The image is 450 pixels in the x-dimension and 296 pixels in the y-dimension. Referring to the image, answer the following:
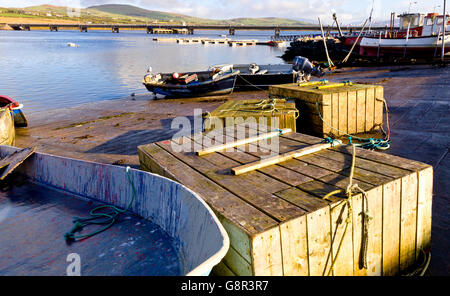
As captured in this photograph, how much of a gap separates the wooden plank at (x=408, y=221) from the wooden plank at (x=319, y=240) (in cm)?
109

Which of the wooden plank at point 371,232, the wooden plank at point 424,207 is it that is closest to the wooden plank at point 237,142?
the wooden plank at point 371,232

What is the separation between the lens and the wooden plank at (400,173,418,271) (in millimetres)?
3566

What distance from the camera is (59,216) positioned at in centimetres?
565

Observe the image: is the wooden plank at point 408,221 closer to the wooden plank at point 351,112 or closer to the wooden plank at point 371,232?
the wooden plank at point 371,232

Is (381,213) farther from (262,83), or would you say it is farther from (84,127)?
(262,83)

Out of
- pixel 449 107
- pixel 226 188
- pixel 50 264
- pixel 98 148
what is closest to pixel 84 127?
pixel 98 148

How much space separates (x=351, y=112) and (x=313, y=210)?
5.86 metres

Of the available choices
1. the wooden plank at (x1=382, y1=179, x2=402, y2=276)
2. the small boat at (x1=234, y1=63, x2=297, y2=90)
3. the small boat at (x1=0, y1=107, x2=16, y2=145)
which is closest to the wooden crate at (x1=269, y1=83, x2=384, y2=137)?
the wooden plank at (x1=382, y1=179, x2=402, y2=276)

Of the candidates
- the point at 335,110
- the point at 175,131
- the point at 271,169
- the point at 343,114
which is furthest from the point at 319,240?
the point at 175,131

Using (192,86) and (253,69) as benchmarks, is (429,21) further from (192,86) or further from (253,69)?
(192,86)

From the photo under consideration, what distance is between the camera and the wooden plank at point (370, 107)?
8226 millimetres

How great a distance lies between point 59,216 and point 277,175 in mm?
4044

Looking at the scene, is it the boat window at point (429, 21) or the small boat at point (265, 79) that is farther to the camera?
the boat window at point (429, 21)
